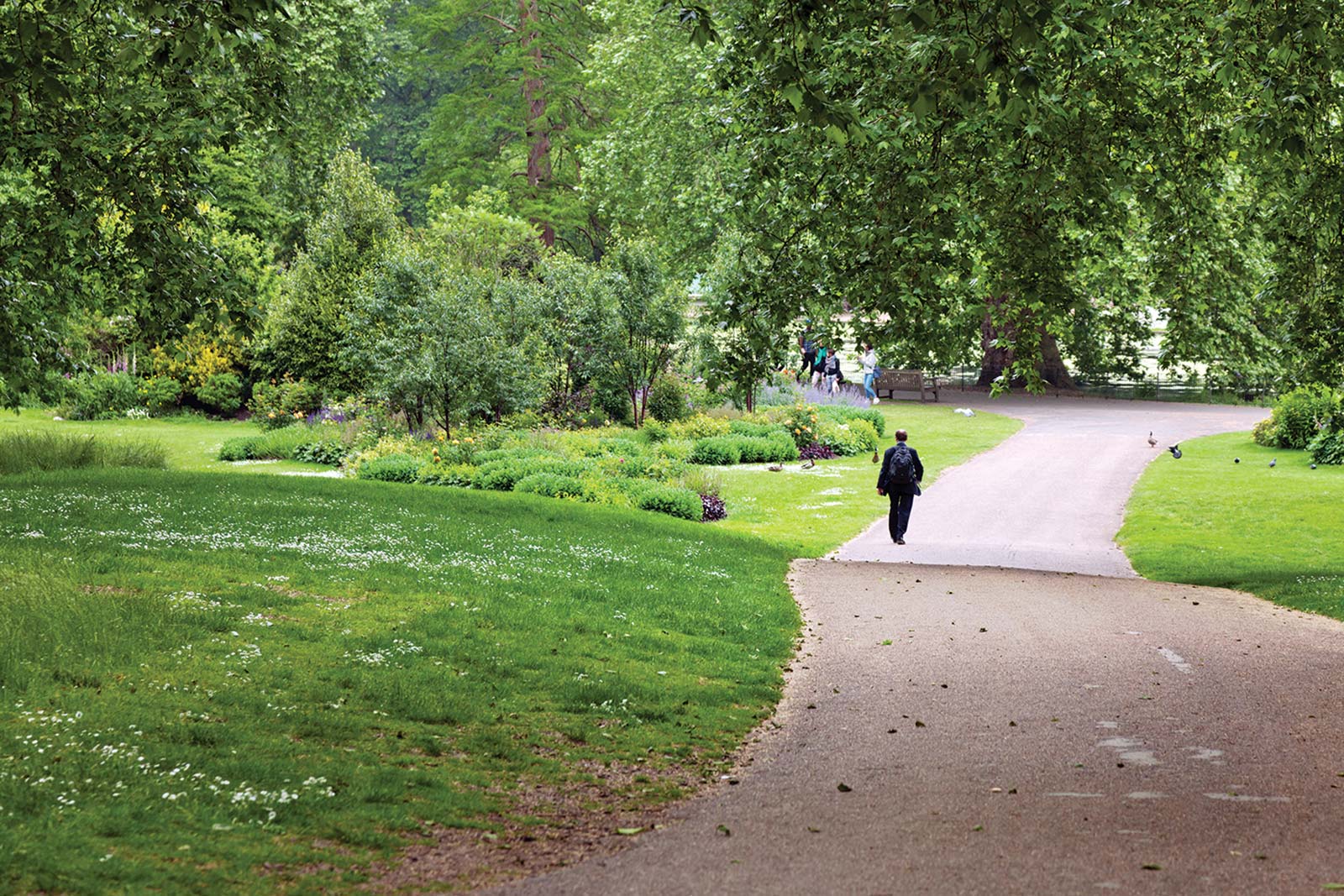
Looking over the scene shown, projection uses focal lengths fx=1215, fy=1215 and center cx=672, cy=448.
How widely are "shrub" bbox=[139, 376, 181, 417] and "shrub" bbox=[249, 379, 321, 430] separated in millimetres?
5958

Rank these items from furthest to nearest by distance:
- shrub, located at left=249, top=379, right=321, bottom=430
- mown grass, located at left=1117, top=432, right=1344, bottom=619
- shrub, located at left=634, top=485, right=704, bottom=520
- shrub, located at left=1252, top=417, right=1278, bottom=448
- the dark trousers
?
shrub, located at left=249, top=379, right=321, bottom=430
shrub, located at left=1252, top=417, right=1278, bottom=448
shrub, located at left=634, top=485, right=704, bottom=520
the dark trousers
mown grass, located at left=1117, top=432, right=1344, bottom=619

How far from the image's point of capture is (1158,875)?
5.55 metres

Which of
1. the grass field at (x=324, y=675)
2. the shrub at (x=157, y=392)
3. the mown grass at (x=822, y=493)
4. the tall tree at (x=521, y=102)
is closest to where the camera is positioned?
the grass field at (x=324, y=675)

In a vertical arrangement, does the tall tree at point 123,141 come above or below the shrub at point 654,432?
above

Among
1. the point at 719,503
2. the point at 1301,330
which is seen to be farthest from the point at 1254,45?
the point at 719,503

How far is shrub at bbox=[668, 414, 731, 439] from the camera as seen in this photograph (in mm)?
28547

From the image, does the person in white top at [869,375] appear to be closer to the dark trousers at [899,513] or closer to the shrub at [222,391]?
the shrub at [222,391]

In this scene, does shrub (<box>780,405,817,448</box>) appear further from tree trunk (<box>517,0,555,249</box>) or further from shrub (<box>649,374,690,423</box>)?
tree trunk (<box>517,0,555,249</box>)


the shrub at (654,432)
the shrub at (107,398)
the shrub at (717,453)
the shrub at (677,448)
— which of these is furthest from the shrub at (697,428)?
the shrub at (107,398)

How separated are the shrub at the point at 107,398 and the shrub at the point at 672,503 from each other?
21796 millimetres

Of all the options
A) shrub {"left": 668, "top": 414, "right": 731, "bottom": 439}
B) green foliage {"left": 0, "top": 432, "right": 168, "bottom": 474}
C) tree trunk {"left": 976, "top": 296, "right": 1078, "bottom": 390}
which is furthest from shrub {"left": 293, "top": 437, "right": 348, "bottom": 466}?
tree trunk {"left": 976, "top": 296, "right": 1078, "bottom": 390}

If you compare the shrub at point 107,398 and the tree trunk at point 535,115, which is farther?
the tree trunk at point 535,115

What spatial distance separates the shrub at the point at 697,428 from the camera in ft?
93.7

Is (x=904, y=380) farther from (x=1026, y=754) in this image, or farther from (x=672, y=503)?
(x=1026, y=754)
